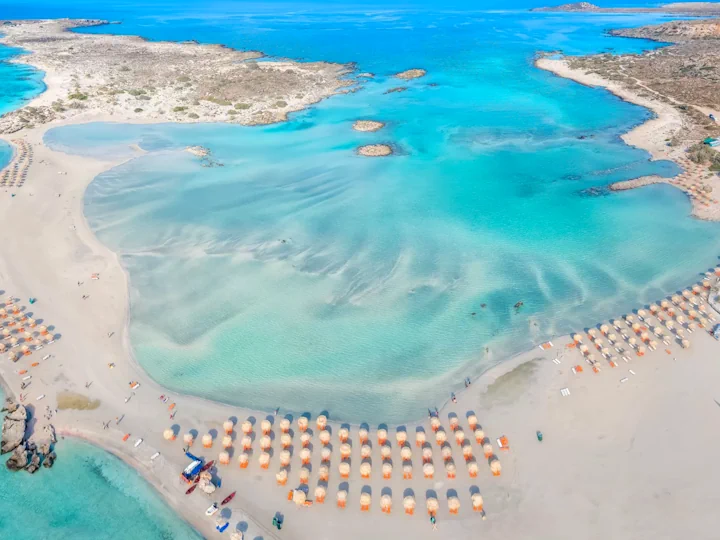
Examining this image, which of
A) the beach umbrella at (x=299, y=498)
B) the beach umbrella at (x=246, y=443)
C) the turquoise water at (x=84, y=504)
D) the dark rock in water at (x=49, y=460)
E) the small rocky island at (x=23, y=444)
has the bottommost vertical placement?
the turquoise water at (x=84, y=504)

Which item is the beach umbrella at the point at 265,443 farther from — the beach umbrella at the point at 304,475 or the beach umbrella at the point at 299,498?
the beach umbrella at the point at 299,498

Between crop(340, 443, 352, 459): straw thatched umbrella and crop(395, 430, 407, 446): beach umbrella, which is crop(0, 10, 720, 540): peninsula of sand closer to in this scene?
crop(340, 443, 352, 459): straw thatched umbrella

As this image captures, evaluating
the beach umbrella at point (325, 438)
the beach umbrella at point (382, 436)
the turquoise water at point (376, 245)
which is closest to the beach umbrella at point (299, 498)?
the beach umbrella at point (325, 438)

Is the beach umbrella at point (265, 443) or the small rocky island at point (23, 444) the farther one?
the beach umbrella at point (265, 443)

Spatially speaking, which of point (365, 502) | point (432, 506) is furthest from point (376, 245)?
point (432, 506)

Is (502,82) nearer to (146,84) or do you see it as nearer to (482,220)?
(482,220)

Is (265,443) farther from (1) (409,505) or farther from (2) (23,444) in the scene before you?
(2) (23,444)

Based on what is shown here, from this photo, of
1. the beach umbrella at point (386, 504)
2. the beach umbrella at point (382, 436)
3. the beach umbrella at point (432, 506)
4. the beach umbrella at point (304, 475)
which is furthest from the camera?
the beach umbrella at point (382, 436)

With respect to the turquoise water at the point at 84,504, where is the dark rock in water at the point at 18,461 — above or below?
above
